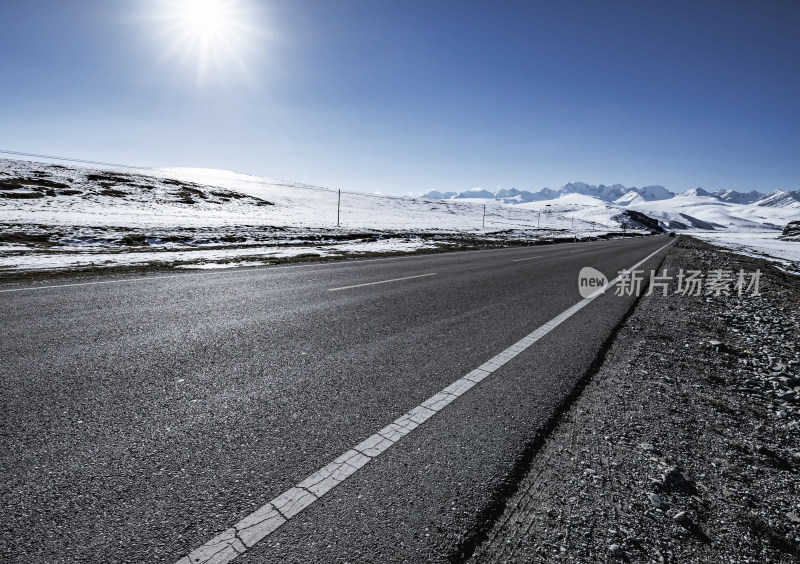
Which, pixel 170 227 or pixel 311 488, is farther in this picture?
pixel 170 227

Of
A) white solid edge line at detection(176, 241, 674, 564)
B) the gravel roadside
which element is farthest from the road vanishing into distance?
the gravel roadside

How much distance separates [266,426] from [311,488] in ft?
2.52

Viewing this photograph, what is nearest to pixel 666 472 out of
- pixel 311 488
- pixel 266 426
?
pixel 311 488

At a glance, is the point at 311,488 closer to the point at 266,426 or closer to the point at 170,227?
the point at 266,426

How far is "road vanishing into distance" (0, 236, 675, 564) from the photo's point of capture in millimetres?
1792

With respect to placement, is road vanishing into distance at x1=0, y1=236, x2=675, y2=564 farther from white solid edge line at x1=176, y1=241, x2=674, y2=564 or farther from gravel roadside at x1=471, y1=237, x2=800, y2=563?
gravel roadside at x1=471, y1=237, x2=800, y2=563

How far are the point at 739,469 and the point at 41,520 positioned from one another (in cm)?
389

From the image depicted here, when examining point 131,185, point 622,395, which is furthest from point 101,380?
point 131,185

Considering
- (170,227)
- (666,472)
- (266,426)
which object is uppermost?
(666,472)

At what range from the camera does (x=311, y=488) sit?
208cm

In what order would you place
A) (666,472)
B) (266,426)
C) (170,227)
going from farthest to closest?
(170,227)
(266,426)
(666,472)

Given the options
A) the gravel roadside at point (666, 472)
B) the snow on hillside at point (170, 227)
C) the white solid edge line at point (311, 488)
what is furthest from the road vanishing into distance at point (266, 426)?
the snow on hillside at point (170, 227)

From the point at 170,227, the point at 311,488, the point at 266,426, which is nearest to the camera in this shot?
the point at 311,488

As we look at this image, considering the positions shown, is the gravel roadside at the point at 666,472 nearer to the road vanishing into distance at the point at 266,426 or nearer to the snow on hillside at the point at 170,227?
the road vanishing into distance at the point at 266,426
